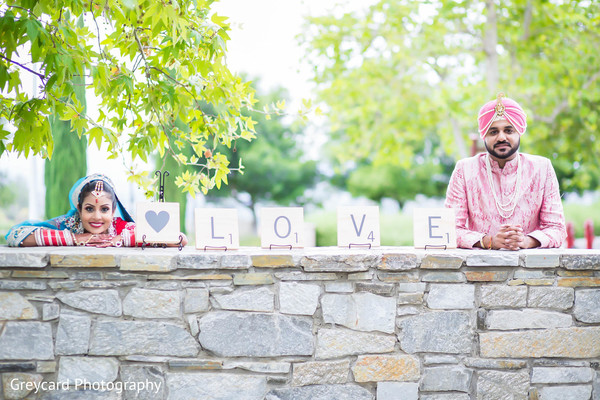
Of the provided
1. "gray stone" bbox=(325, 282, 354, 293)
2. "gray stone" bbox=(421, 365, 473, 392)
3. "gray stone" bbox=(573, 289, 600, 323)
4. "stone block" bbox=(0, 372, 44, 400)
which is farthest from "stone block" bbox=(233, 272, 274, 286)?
"gray stone" bbox=(573, 289, 600, 323)

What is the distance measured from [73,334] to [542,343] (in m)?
2.03

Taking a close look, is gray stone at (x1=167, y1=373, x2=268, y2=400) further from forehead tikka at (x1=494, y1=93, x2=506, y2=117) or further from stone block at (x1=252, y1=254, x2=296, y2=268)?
forehead tikka at (x1=494, y1=93, x2=506, y2=117)

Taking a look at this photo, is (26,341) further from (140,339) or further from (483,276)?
(483,276)

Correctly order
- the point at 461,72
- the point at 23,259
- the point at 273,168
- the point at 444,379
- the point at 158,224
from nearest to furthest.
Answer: the point at 23,259, the point at 444,379, the point at 158,224, the point at 461,72, the point at 273,168

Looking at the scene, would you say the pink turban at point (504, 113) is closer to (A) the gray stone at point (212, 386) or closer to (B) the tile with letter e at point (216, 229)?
(B) the tile with letter e at point (216, 229)

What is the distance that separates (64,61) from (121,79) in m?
0.36

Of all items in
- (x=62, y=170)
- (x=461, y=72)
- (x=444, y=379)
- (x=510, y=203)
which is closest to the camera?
(x=444, y=379)

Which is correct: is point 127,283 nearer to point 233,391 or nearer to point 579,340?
point 233,391

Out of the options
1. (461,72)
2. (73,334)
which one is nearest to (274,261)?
(73,334)

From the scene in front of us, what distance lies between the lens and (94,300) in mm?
2355

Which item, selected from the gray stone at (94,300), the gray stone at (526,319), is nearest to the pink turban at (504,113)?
the gray stone at (526,319)

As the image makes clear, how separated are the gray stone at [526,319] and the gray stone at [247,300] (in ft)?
3.17

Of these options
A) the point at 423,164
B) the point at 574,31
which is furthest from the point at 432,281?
the point at 423,164

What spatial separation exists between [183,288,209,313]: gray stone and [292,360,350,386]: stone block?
47 centimetres
